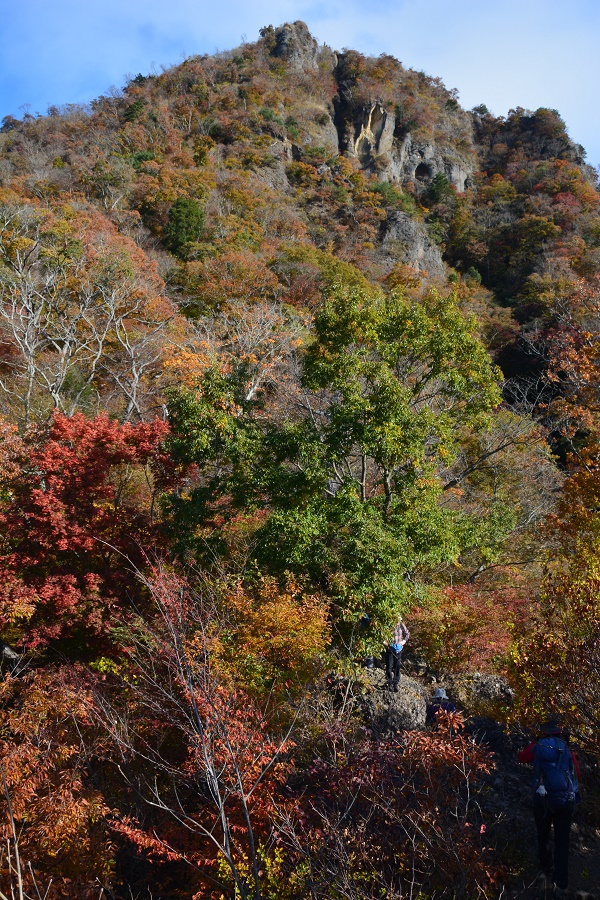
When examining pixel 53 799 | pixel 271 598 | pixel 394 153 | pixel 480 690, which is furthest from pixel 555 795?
pixel 394 153

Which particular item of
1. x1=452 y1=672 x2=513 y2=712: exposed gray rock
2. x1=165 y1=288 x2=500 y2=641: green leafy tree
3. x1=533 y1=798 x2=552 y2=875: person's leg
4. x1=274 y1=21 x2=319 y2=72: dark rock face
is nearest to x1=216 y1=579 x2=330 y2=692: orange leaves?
x1=165 y1=288 x2=500 y2=641: green leafy tree

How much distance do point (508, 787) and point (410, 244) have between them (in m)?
41.5

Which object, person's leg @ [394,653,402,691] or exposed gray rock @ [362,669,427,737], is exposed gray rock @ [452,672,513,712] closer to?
exposed gray rock @ [362,669,427,737]

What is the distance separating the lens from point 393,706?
26.6ft

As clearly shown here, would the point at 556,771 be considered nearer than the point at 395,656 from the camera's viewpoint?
Yes

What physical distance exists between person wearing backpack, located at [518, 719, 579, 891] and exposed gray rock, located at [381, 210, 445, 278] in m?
39.8

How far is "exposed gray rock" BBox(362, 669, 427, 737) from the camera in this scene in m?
7.70

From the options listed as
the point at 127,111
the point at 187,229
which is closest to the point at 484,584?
the point at 187,229

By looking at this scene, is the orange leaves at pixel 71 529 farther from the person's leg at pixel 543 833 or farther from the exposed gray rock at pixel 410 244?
the exposed gray rock at pixel 410 244

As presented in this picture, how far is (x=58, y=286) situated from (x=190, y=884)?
21.9 meters

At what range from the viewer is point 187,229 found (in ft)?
107

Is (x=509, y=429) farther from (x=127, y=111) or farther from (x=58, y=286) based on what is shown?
(x=127, y=111)

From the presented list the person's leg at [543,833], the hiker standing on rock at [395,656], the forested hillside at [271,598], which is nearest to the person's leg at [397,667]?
the hiker standing on rock at [395,656]

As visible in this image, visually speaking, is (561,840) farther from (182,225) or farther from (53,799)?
(182,225)
